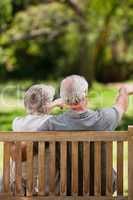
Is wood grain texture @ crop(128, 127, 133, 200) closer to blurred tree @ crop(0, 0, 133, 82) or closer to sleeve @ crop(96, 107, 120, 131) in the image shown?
sleeve @ crop(96, 107, 120, 131)

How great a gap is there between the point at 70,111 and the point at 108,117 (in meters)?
0.29

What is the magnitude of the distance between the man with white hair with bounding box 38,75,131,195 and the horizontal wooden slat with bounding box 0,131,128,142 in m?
0.14

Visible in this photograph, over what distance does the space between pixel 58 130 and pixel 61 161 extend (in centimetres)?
27

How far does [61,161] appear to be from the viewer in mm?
4812

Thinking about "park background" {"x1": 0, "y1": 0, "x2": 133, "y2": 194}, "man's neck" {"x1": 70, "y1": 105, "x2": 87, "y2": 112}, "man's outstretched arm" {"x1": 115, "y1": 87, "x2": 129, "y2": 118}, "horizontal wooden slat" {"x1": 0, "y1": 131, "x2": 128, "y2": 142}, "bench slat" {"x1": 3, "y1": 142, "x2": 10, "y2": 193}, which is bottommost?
"bench slat" {"x1": 3, "y1": 142, "x2": 10, "y2": 193}

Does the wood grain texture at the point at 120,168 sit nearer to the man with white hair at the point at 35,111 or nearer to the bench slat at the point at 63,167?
the bench slat at the point at 63,167

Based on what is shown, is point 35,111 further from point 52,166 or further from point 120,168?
point 120,168

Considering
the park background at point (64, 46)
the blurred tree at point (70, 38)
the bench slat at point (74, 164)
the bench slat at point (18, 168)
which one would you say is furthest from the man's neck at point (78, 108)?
the blurred tree at point (70, 38)

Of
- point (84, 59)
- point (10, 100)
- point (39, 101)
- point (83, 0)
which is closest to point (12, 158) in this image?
point (39, 101)

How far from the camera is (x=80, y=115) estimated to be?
4.91 m

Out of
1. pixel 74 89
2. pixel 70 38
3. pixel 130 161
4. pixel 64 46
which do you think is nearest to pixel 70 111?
pixel 74 89

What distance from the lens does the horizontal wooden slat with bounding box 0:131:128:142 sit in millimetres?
4730

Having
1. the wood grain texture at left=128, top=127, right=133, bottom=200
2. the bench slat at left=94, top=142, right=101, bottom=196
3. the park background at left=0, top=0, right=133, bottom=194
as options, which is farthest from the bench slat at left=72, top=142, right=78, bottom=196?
the park background at left=0, top=0, right=133, bottom=194

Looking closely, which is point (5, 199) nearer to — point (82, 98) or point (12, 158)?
point (12, 158)
